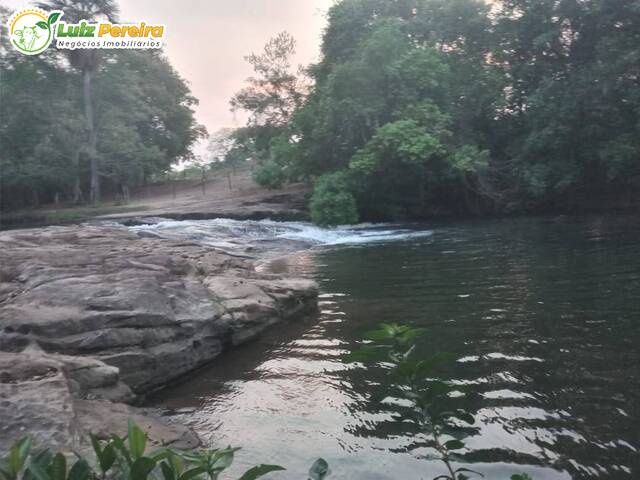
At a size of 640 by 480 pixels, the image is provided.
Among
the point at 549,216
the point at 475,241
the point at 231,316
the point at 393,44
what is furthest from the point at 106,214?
the point at 231,316

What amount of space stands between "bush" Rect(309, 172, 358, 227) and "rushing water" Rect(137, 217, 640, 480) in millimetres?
10325

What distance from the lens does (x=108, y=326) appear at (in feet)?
16.0

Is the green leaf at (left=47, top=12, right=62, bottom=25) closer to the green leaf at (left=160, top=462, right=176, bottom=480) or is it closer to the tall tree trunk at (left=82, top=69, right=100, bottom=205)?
the tall tree trunk at (left=82, top=69, right=100, bottom=205)

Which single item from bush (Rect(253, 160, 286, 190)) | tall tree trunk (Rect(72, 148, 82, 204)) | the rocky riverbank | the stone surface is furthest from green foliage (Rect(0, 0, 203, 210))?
the stone surface

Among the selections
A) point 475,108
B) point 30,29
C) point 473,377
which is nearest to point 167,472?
point 473,377

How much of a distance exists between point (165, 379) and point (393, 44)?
17671mm

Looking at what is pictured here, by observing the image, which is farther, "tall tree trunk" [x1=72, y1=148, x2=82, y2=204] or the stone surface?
"tall tree trunk" [x1=72, y1=148, x2=82, y2=204]

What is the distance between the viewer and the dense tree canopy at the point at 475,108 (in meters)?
17.5

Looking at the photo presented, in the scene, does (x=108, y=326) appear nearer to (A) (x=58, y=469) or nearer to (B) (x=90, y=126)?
(A) (x=58, y=469)

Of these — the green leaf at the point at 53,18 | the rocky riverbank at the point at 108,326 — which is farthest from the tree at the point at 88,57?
the rocky riverbank at the point at 108,326

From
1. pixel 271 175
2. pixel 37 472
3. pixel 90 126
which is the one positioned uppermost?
pixel 90 126

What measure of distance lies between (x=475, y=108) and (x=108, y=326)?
18.9 meters

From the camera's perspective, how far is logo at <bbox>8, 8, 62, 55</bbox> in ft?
61.4
